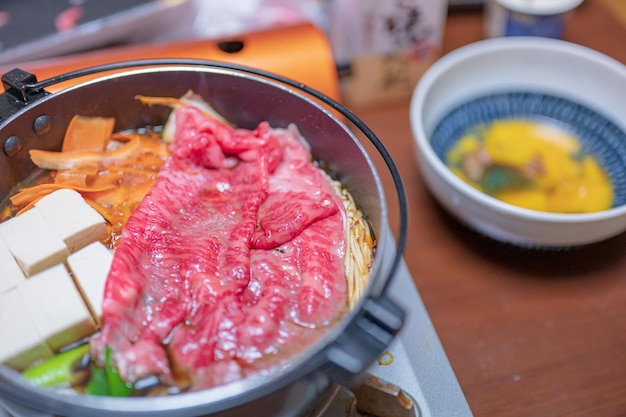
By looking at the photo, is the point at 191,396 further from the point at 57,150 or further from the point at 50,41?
the point at 50,41

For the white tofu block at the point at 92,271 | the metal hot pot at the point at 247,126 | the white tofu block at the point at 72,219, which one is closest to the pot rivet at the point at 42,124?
the metal hot pot at the point at 247,126

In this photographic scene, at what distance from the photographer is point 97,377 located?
2.36 feet

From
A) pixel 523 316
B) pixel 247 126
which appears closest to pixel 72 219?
pixel 247 126

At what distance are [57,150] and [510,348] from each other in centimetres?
86

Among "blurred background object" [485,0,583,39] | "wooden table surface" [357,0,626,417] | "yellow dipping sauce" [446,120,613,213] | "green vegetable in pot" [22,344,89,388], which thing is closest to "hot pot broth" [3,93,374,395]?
"green vegetable in pot" [22,344,89,388]

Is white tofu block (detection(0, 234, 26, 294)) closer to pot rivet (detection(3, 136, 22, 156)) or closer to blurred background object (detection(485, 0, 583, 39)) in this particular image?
pot rivet (detection(3, 136, 22, 156))

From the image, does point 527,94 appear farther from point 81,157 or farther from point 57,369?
point 57,369

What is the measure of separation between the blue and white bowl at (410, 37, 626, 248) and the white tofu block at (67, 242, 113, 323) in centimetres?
65

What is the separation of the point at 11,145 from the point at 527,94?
113cm

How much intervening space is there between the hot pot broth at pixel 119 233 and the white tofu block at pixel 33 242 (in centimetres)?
7

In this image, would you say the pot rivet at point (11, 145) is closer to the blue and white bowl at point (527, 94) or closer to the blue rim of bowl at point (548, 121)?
the blue and white bowl at point (527, 94)

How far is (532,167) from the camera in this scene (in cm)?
133

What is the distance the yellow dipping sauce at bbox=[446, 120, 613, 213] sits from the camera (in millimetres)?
1265

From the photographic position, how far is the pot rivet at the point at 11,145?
890 millimetres
